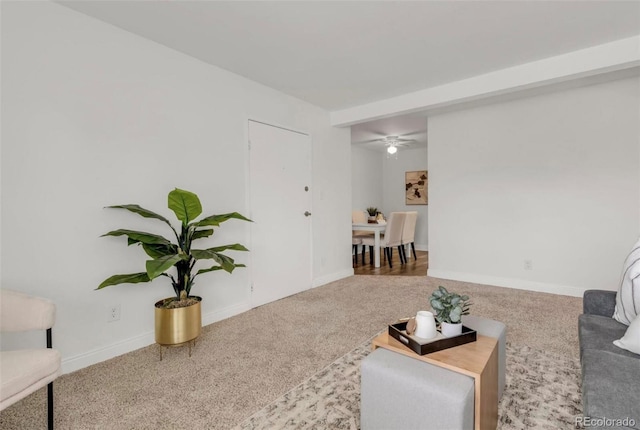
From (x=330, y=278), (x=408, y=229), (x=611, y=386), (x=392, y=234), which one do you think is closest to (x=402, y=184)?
(x=408, y=229)

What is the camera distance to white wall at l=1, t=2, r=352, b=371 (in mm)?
1852

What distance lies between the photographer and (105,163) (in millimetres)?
2178

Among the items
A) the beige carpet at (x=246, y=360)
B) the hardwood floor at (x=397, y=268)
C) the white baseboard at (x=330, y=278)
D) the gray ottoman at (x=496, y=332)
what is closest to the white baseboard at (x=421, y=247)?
the hardwood floor at (x=397, y=268)

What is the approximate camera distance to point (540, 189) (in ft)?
11.8

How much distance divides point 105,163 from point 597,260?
179 inches

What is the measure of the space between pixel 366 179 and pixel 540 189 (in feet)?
12.3

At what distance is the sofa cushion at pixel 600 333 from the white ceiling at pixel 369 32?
1919mm

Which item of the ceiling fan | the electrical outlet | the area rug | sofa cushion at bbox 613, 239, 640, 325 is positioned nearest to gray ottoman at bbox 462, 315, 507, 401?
the area rug

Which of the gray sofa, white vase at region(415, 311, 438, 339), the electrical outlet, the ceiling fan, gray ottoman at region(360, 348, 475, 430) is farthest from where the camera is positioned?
the ceiling fan

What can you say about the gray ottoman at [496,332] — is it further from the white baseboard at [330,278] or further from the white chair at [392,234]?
the white chair at [392,234]

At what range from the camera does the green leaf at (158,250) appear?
204cm

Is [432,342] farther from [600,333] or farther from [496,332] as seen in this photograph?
[600,333]

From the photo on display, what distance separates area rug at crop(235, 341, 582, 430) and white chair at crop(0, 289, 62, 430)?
32.9 inches

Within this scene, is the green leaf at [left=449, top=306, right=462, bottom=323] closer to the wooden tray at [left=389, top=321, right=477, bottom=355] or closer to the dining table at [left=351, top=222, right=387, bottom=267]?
the wooden tray at [left=389, top=321, right=477, bottom=355]
